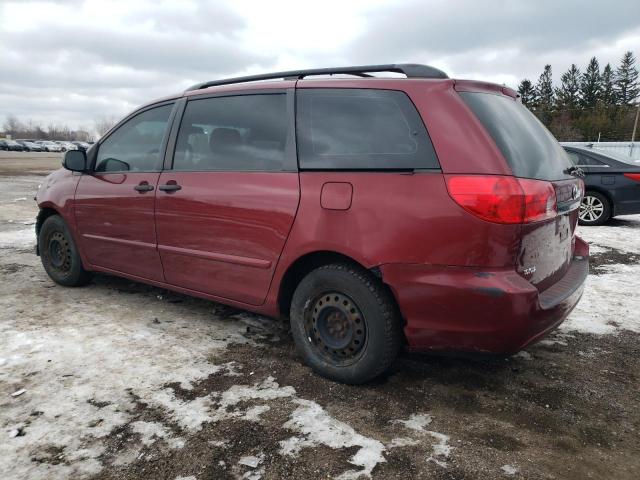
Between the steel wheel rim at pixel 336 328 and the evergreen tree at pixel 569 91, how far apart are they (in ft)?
272

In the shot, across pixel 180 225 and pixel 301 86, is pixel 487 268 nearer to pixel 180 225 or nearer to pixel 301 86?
pixel 301 86

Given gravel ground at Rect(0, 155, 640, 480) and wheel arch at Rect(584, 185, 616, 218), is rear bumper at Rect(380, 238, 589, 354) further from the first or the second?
wheel arch at Rect(584, 185, 616, 218)

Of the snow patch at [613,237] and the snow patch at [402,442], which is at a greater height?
the snow patch at [613,237]

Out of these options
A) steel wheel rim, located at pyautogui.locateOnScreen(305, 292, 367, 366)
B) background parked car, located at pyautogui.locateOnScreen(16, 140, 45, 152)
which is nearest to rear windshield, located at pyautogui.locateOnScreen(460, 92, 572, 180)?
steel wheel rim, located at pyautogui.locateOnScreen(305, 292, 367, 366)

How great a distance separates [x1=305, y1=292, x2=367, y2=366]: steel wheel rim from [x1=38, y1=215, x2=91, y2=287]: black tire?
2716 millimetres

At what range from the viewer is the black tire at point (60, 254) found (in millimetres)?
4672

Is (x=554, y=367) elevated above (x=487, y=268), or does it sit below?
below

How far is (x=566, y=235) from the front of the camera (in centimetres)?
293

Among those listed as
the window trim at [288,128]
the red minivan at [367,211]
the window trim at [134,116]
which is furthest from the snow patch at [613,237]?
the window trim at [134,116]

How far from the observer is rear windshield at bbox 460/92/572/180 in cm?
255

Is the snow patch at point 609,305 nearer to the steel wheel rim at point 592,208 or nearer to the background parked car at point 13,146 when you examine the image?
the steel wheel rim at point 592,208

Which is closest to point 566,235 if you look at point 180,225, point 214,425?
point 214,425

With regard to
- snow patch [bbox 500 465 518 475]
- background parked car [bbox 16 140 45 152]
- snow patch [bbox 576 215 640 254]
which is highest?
background parked car [bbox 16 140 45 152]

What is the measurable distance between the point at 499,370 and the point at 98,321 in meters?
2.92
